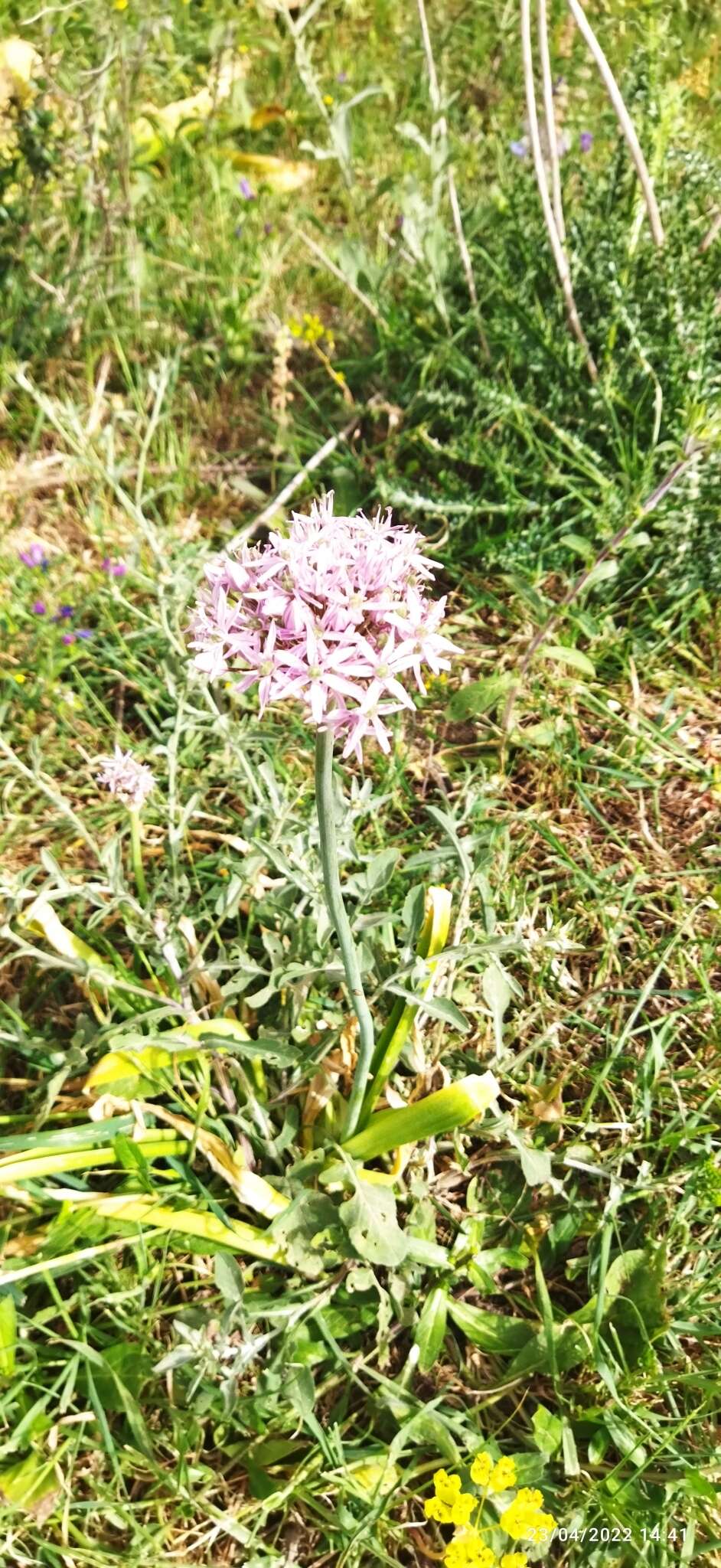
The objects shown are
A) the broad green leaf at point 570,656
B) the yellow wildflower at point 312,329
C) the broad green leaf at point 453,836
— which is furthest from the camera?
the yellow wildflower at point 312,329

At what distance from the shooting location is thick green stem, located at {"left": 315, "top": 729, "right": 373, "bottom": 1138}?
137 centimetres

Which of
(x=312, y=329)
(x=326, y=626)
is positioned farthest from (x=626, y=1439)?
(x=312, y=329)

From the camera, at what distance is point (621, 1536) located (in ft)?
5.46

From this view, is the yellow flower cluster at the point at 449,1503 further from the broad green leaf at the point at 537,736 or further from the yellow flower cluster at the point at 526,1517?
the broad green leaf at the point at 537,736

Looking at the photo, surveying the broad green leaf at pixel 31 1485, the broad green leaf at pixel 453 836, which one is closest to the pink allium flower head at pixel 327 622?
the broad green leaf at pixel 453 836

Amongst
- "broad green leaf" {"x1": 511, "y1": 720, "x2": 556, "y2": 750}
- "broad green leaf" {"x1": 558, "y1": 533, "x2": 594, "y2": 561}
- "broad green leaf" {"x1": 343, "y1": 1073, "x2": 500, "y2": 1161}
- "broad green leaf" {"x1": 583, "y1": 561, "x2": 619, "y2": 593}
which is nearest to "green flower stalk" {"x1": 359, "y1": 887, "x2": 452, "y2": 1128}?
"broad green leaf" {"x1": 343, "y1": 1073, "x2": 500, "y2": 1161}

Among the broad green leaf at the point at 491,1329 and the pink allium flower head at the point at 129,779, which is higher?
the pink allium flower head at the point at 129,779

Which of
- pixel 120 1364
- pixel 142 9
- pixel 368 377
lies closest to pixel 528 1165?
pixel 120 1364

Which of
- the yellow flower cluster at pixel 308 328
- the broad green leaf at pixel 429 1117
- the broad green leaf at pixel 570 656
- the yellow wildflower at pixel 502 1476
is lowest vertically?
the yellow wildflower at pixel 502 1476

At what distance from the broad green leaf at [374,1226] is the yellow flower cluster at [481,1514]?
30cm

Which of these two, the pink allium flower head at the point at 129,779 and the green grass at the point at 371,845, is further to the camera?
the pink allium flower head at the point at 129,779

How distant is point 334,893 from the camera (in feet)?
4.84

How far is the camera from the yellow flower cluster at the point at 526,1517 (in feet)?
5.02

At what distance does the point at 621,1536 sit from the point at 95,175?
12.3ft
